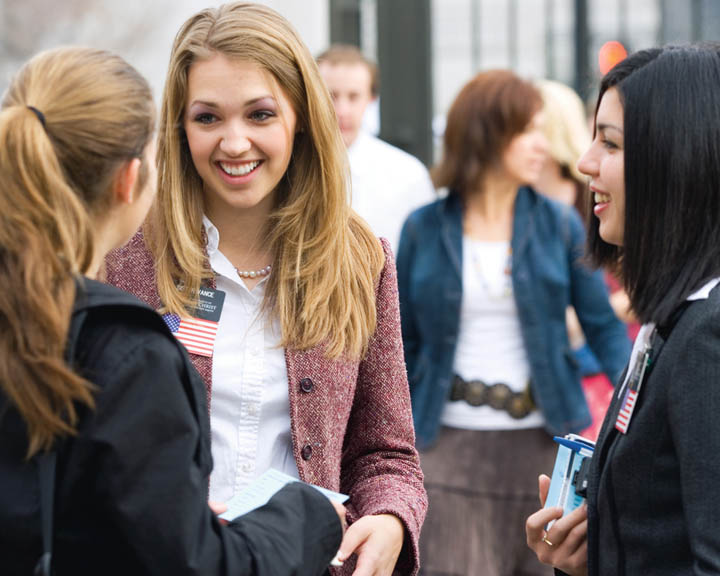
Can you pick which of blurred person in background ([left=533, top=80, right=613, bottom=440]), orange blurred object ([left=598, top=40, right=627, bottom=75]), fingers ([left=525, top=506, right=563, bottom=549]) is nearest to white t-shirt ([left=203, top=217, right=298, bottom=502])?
fingers ([left=525, top=506, right=563, bottom=549])

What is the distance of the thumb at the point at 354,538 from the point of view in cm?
221

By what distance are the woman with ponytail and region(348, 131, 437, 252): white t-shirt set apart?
143 inches

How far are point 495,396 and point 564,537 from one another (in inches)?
82.1

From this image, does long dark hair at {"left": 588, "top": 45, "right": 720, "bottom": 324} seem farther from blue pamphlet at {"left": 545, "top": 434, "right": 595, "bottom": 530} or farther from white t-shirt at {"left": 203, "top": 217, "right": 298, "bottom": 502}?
white t-shirt at {"left": 203, "top": 217, "right": 298, "bottom": 502}

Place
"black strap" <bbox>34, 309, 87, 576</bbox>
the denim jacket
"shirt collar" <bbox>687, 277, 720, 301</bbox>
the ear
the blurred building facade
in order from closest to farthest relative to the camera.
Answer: "black strap" <bbox>34, 309, 87, 576</bbox>
the ear
"shirt collar" <bbox>687, 277, 720, 301</bbox>
the denim jacket
the blurred building facade

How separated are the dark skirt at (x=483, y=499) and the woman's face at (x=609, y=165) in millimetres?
2202

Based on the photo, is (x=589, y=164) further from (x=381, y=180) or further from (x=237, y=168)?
(x=381, y=180)

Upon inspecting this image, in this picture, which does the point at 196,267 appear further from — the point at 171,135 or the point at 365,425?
the point at 365,425

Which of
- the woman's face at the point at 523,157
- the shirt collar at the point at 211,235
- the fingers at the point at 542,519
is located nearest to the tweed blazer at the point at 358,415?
the shirt collar at the point at 211,235

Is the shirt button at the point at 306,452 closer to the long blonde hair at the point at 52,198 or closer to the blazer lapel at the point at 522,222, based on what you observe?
the long blonde hair at the point at 52,198

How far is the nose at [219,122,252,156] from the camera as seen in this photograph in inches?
91.7

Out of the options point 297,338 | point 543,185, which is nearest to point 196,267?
point 297,338

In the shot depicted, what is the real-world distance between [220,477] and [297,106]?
32.5 inches

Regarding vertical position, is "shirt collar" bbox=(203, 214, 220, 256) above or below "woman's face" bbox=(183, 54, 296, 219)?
below
